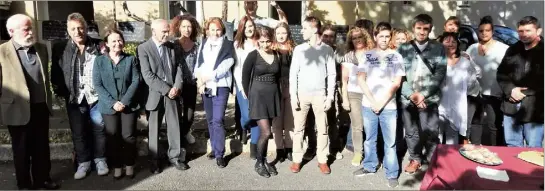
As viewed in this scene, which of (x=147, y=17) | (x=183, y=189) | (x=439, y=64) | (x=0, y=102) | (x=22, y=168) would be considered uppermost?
(x=147, y=17)

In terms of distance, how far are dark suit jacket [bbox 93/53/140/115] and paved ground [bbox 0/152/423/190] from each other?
81 cm

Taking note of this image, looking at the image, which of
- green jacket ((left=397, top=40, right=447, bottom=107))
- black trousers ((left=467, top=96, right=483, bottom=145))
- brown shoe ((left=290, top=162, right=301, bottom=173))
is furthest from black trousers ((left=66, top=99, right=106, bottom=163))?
black trousers ((left=467, top=96, right=483, bottom=145))

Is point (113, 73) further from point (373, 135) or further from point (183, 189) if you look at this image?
point (373, 135)

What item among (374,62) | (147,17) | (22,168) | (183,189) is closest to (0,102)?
(22,168)

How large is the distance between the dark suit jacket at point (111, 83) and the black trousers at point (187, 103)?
0.70 m

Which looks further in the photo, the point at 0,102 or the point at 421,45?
the point at 421,45

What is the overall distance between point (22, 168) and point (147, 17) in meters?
7.20

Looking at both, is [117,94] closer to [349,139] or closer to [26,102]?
[26,102]

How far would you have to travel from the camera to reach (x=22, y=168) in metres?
4.37

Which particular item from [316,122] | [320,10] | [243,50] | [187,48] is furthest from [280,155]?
[320,10]

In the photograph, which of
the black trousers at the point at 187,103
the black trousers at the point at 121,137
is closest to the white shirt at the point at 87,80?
the black trousers at the point at 121,137

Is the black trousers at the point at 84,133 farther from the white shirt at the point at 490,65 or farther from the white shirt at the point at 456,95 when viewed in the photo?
the white shirt at the point at 490,65

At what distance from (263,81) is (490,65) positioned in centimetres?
269

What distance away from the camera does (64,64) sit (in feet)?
15.0
